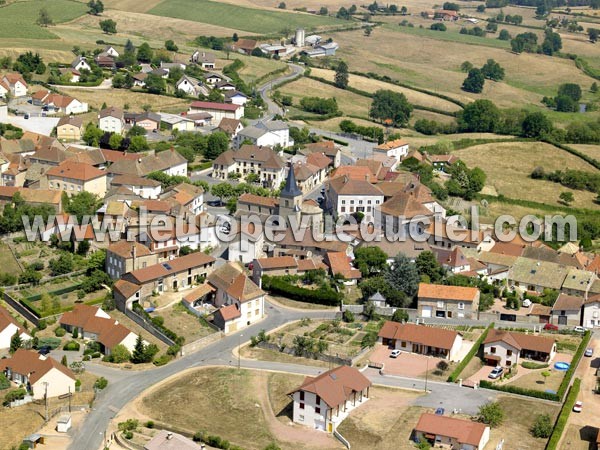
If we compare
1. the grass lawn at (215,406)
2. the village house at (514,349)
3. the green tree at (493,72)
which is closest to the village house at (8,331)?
the grass lawn at (215,406)

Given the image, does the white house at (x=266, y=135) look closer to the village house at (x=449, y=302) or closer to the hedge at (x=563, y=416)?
the village house at (x=449, y=302)

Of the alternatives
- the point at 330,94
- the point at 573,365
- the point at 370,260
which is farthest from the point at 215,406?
the point at 330,94

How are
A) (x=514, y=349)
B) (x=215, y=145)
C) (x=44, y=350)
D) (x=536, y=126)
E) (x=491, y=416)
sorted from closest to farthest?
(x=491, y=416) → (x=514, y=349) → (x=44, y=350) → (x=215, y=145) → (x=536, y=126)

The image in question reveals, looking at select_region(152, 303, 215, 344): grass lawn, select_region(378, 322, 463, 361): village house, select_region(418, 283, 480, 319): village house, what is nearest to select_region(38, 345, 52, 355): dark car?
select_region(152, 303, 215, 344): grass lawn

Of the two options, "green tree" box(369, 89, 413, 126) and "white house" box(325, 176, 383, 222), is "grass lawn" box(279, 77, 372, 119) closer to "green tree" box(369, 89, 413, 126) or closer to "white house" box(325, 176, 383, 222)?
"green tree" box(369, 89, 413, 126)

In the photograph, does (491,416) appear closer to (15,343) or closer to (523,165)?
(15,343)

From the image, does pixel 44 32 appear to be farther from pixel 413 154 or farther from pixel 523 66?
pixel 523 66
